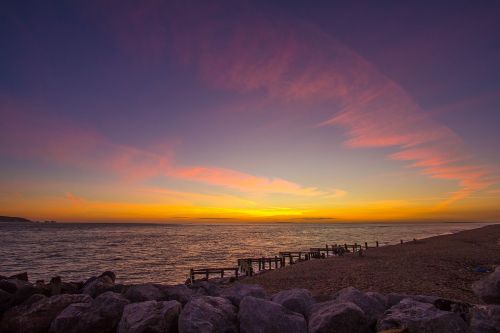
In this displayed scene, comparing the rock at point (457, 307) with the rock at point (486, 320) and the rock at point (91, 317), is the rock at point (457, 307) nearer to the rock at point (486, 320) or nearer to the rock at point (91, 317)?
the rock at point (486, 320)

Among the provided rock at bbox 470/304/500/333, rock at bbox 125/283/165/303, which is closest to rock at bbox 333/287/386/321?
rock at bbox 470/304/500/333

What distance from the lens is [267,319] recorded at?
7941mm

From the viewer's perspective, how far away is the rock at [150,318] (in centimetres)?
820

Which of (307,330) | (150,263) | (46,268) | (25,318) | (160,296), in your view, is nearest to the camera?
(307,330)

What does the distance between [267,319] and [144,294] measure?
4689mm

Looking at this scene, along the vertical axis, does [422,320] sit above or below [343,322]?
above

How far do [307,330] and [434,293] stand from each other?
1136cm

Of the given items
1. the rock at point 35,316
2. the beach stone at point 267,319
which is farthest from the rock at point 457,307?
the rock at point 35,316

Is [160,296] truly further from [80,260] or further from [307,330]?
[80,260]

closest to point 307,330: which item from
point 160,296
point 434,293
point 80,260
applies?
point 160,296

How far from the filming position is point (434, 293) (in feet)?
53.6

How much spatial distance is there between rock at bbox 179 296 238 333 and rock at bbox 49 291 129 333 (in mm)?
2352

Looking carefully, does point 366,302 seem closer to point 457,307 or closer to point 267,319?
point 457,307

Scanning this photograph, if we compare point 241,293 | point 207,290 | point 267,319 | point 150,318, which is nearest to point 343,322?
point 267,319
